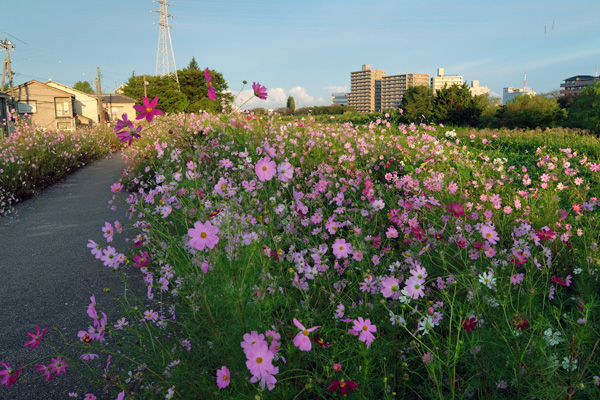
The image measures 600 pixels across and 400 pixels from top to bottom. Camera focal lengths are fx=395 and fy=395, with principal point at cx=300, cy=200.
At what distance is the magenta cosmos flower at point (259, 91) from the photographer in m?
2.36

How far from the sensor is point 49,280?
3.65 metres

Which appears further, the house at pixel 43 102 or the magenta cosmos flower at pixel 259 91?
the house at pixel 43 102

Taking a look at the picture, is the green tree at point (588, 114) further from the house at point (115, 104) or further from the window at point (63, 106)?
the house at point (115, 104)

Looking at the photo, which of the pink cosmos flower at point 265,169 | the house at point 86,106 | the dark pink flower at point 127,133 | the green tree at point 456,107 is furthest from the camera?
the house at point 86,106

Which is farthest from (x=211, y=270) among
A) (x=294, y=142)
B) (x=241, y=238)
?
(x=294, y=142)

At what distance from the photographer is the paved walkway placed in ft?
7.89

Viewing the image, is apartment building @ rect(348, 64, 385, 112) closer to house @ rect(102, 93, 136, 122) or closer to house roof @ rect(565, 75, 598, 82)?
house roof @ rect(565, 75, 598, 82)

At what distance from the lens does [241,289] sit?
1.62 metres

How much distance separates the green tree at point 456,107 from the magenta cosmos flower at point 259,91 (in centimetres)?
2929

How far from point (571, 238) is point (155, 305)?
3269mm

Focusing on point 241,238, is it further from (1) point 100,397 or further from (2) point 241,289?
(1) point 100,397

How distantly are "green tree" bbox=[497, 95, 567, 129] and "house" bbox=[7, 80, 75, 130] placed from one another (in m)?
37.5

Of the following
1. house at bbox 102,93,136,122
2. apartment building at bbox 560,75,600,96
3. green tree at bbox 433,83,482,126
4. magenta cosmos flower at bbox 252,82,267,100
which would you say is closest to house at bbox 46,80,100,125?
house at bbox 102,93,136,122

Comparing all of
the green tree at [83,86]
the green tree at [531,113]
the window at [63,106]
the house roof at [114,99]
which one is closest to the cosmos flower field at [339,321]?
the green tree at [531,113]
